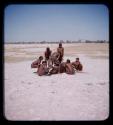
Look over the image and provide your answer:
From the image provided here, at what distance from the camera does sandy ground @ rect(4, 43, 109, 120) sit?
260cm

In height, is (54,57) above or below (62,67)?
above

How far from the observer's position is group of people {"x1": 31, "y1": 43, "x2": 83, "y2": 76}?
265 centimetres

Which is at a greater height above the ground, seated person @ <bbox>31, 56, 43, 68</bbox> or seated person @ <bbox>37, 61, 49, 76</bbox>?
seated person @ <bbox>31, 56, 43, 68</bbox>

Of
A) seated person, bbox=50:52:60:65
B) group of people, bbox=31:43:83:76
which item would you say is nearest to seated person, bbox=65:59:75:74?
group of people, bbox=31:43:83:76

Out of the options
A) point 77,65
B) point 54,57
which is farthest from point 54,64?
point 77,65

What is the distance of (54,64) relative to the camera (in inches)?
107

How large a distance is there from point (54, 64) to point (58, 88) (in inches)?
9.8

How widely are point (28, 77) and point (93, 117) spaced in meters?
0.76

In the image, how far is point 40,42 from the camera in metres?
2.69

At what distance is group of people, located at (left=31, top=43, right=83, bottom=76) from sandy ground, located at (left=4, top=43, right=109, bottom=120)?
43 millimetres

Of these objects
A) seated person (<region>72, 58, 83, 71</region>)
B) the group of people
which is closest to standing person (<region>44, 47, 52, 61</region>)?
the group of people

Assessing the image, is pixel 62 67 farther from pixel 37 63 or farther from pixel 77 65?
pixel 37 63

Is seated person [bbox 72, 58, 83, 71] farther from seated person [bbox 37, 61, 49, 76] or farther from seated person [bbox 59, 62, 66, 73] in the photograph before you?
seated person [bbox 37, 61, 49, 76]
